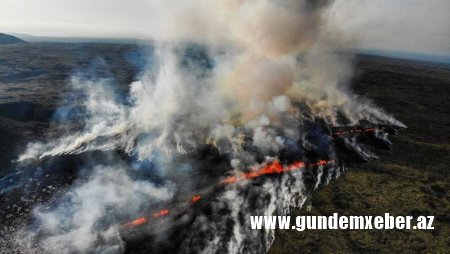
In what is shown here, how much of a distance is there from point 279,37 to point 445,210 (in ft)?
65.6

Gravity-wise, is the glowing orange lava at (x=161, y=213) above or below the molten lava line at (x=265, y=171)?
below

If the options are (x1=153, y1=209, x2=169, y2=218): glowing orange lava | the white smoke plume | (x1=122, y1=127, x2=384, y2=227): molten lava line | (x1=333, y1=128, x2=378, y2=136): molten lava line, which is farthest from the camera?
(x1=333, y1=128, x2=378, y2=136): molten lava line

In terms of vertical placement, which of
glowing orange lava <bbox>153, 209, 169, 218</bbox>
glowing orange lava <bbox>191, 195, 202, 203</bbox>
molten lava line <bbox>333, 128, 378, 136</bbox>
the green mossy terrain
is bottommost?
the green mossy terrain

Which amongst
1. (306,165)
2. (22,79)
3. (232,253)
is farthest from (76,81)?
(232,253)

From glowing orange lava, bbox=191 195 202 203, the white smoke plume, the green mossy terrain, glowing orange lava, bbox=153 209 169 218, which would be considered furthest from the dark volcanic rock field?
glowing orange lava, bbox=153 209 169 218

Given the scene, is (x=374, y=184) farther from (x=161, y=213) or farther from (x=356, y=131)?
(x=161, y=213)

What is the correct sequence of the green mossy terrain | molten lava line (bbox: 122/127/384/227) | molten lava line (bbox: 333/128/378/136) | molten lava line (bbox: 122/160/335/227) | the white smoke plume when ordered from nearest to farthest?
the white smoke plume, the green mossy terrain, molten lava line (bbox: 122/127/384/227), molten lava line (bbox: 122/160/335/227), molten lava line (bbox: 333/128/378/136)

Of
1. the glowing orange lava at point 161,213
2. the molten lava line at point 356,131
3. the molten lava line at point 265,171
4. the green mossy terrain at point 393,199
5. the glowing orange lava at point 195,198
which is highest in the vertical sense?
the molten lava line at point 356,131

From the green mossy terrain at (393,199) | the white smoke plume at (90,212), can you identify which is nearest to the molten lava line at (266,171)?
the white smoke plume at (90,212)

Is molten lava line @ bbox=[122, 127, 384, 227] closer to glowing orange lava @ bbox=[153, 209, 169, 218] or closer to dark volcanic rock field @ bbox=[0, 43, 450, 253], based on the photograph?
glowing orange lava @ bbox=[153, 209, 169, 218]

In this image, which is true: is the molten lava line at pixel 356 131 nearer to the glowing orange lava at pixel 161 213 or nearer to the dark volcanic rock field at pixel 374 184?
the dark volcanic rock field at pixel 374 184

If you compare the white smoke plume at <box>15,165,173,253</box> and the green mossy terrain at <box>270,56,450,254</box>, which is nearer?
the white smoke plume at <box>15,165,173,253</box>

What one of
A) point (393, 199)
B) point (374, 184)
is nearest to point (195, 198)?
point (393, 199)

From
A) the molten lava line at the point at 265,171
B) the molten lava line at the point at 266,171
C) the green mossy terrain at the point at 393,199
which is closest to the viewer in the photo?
the green mossy terrain at the point at 393,199
